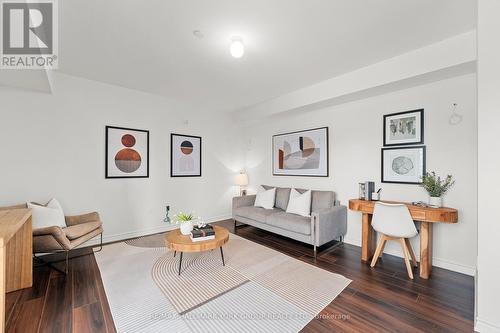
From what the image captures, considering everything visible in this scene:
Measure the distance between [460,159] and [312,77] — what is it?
2124mm

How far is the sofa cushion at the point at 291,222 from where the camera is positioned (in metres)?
3.13

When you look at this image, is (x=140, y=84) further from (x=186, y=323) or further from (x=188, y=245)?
(x=186, y=323)

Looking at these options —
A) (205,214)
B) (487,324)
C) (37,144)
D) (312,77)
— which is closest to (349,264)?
(487,324)

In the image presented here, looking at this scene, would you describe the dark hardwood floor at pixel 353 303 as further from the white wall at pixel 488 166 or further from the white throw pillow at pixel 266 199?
the white throw pillow at pixel 266 199

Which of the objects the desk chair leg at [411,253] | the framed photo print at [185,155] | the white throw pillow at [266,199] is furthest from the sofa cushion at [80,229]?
the desk chair leg at [411,253]

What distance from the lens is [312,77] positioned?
3.17 m

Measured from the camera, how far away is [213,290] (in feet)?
7.09

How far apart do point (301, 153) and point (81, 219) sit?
12.5 ft

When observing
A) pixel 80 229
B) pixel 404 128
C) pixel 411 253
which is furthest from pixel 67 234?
pixel 404 128

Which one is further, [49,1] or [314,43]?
[314,43]

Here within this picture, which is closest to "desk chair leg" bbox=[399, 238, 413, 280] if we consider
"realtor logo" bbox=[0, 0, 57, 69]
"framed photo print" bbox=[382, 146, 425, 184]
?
"framed photo print" bbox=[382, 146, 425, 184]

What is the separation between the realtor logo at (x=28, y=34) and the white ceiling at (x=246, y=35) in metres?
0.10

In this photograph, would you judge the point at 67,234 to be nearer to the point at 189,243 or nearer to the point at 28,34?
the point at 189,243

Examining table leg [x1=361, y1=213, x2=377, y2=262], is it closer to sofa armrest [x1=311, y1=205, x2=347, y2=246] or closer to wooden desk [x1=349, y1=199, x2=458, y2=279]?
wooden desk [x1=349, y1=199, x2=458, y2=279]
